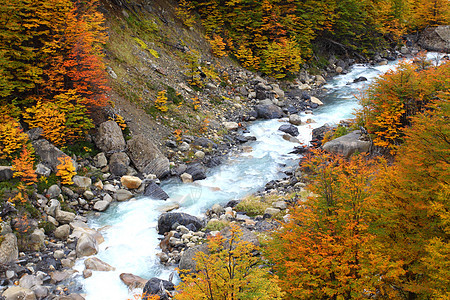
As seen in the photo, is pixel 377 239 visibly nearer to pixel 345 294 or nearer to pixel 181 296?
pixel 345 294

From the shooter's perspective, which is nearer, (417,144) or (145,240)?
(417,144)

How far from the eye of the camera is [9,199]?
10008 mm

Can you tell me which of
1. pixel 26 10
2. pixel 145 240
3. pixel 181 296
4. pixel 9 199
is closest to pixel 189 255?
pixel 145 240

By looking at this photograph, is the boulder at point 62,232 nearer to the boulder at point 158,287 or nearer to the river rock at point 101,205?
the river rock at point 101,205

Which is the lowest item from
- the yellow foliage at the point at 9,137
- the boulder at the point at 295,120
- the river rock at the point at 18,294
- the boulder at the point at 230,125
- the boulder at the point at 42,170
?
the boulder at the point at 295,120

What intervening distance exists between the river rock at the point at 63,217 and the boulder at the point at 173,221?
3265mm

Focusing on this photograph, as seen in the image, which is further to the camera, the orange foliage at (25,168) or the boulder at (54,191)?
the boulder at (54,191)

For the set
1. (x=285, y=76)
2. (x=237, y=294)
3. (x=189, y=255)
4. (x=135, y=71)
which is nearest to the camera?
(x=237, y=294)

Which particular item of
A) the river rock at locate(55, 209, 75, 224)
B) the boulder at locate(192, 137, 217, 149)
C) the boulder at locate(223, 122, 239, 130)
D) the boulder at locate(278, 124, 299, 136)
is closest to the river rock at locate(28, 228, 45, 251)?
the river rock at locate(55, 209, 75, 224)

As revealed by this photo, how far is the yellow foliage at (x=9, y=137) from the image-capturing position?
11.1m

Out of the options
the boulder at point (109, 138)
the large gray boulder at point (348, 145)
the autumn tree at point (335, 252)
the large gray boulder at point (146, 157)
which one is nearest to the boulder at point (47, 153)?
the boulder at point (109, 138)

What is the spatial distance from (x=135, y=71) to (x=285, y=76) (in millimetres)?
14807

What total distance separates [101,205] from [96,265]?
3583 mm

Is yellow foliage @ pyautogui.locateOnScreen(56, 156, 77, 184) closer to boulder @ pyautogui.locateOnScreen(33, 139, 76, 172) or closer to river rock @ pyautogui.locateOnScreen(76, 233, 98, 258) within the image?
boulder @ pyautogui.locateOnScreen(33, 139, 76, 172)
